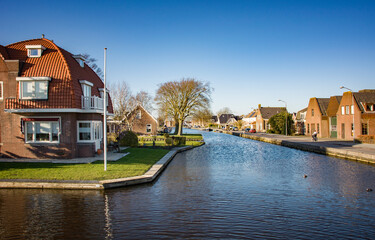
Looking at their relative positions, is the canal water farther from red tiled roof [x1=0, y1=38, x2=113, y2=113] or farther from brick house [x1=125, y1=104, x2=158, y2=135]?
brick house [x1=125, y1=104, x2=158, y2=135]

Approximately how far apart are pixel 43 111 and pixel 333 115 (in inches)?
1797

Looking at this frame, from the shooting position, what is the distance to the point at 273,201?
12.7 meters

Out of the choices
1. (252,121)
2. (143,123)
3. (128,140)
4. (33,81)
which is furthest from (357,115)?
(252,121)

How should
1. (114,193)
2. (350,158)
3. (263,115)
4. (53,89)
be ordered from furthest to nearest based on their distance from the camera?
(263,115), (350,158), (53,89), (114,193)

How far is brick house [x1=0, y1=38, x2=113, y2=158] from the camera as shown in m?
21.2

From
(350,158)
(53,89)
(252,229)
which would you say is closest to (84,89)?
(53,89)

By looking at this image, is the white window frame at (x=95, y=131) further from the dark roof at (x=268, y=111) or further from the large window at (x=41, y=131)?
the dark roof at (x=268, y=111)

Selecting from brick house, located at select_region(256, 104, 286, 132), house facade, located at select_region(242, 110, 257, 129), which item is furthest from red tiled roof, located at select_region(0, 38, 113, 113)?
house facade, located at select_region(242, 110, 257, 129)

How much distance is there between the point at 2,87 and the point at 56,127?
5.07 meters

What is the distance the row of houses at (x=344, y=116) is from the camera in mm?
40938

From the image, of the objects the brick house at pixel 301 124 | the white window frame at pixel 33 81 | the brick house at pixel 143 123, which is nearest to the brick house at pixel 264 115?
the brick house at pixel 301 124

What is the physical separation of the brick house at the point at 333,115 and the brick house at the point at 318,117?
1.06 meters

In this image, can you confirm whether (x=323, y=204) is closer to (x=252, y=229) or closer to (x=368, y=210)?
(x=368, y=210)

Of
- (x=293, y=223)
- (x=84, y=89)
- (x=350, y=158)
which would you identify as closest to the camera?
(x=293, y=223)
